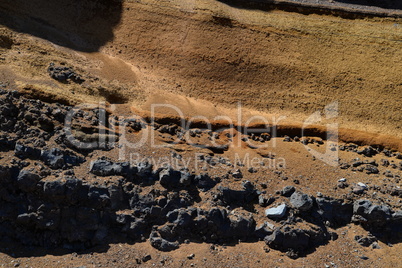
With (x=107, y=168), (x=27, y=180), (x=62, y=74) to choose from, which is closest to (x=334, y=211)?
(x=107, y=168)

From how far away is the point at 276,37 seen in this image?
13.3 meters

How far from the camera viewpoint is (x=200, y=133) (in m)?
11.2

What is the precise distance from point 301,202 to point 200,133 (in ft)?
9.77

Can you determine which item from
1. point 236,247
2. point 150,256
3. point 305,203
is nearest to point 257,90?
point 305,203

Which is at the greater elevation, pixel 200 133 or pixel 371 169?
pixel 200 133

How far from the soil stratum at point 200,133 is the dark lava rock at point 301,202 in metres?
0.03

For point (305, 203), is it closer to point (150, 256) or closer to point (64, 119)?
point (150, 256)

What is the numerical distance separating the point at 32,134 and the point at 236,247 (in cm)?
458

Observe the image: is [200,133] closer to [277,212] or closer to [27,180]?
[277,212]

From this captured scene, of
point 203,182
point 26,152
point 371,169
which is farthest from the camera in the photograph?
point 371,169

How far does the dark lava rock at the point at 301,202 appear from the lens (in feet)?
31.1

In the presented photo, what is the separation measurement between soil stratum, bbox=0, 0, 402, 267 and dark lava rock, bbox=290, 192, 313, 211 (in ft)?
0.10

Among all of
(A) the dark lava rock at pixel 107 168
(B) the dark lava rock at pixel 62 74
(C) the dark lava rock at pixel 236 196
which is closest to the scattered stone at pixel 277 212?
(C) the dark lava rock at pixel 236 196

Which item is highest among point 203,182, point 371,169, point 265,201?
point 371,169
